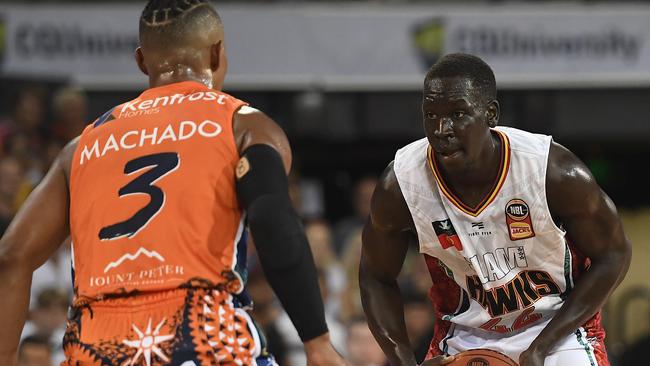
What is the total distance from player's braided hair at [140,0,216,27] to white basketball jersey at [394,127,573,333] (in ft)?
3.71

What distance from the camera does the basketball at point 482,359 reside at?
436 centimetres

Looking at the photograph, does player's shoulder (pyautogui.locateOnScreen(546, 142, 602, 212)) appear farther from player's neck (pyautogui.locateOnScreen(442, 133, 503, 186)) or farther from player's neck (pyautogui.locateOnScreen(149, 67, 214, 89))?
player's neck (pyautogui.locateOnScreen(149, 67, 214, 89))

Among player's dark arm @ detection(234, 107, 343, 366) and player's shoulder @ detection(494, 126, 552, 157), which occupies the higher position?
player's shoulder @ detection(494, 126, 552, 157)

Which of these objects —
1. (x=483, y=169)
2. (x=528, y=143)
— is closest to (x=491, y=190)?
(x=483, y=169)

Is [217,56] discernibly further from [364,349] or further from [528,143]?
[364,349]

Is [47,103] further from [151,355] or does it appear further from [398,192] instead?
[151,355]

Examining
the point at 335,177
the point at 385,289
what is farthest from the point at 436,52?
the point at 385,289

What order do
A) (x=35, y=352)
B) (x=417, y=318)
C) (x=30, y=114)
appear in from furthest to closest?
(x=30, y=114) < (x=417, y=318) < (x=35, y=352)

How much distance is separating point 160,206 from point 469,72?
1367mm

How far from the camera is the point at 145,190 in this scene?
3.63 m

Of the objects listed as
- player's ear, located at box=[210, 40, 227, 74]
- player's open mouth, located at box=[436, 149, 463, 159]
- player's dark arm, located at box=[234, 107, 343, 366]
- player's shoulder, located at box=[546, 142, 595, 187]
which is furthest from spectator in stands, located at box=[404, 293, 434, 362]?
player's dark arm, located at box=[234, 107, 343, 366]

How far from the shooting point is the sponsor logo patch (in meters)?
4.40

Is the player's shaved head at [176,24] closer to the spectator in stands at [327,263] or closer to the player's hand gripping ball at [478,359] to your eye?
the player's hand gripping ball at [478,359]

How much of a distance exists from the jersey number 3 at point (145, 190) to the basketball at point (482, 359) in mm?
1459
